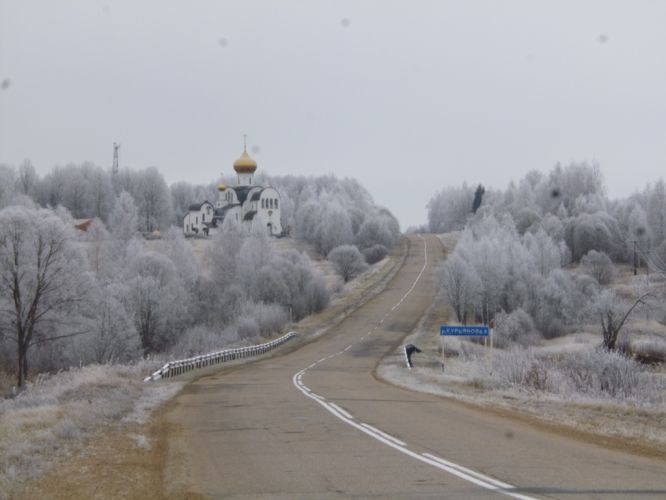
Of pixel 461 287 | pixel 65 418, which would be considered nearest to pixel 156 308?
pixel 461 287

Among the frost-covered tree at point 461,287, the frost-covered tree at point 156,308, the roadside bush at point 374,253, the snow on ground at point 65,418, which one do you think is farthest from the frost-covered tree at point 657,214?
the snow on ground at point 65,418

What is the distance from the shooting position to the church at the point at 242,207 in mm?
134125

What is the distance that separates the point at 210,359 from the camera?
1518 inches

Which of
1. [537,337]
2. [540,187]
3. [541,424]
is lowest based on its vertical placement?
[537,337]

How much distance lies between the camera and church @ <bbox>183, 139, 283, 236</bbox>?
134m

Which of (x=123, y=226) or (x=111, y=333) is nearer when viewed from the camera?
(x=111, y=333)

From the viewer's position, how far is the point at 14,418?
49.0 ft

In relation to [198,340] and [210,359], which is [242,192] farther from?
[210,359]

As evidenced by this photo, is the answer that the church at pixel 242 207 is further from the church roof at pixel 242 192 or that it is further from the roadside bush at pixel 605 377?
the roadside bush at pixel 605 377

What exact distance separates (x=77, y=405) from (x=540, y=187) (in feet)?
433

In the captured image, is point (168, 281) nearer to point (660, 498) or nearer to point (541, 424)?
point (541, 424)

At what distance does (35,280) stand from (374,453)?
44371 millimetres

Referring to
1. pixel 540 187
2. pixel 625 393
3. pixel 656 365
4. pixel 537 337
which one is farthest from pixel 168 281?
pixel 540 187

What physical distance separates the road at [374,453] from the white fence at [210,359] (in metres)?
7.40
